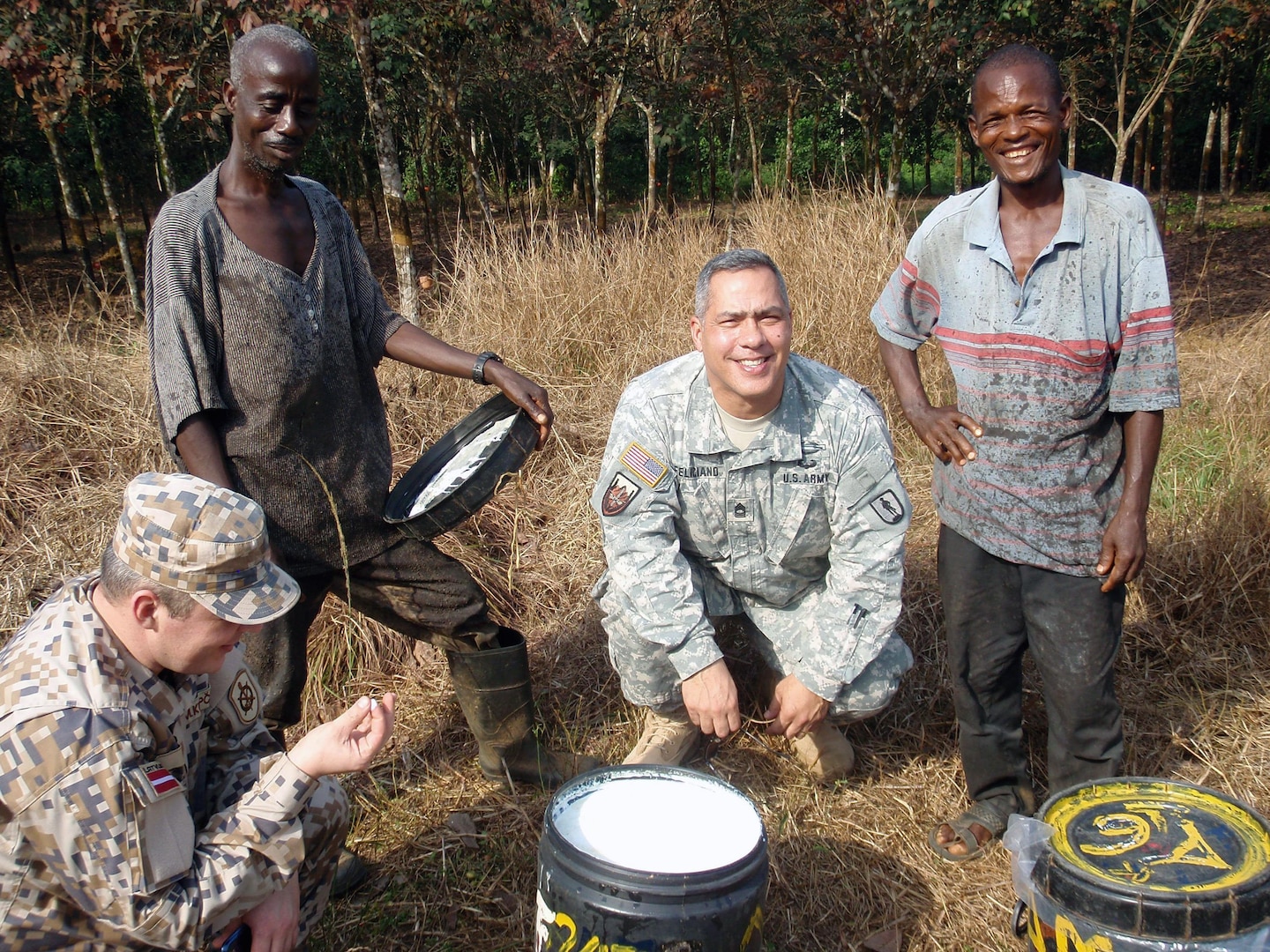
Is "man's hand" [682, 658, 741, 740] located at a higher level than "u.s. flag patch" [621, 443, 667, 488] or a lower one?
lower

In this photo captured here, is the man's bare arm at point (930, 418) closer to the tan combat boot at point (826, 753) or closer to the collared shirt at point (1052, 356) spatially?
the collared shirt at point (1052, 356)

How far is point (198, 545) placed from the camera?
1.74 metres

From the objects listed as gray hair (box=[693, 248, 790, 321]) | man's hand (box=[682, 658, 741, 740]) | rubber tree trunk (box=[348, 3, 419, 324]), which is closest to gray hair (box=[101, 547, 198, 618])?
man's hand (box=[682, 658, 741, 740])

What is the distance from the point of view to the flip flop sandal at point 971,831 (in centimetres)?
278

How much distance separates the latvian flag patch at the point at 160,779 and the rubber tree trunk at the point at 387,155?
151 inches

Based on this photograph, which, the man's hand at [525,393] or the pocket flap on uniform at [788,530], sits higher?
the man's hand at [525,393]

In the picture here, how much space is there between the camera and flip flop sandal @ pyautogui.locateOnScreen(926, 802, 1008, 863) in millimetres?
2781

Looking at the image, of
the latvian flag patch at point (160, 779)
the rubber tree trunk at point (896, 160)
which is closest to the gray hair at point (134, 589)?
the latvian flag patch at point (160, 779)

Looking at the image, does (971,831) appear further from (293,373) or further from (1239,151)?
(1239,151)

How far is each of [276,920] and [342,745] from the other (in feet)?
1.27

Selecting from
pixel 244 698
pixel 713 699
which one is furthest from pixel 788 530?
pixel 244 698

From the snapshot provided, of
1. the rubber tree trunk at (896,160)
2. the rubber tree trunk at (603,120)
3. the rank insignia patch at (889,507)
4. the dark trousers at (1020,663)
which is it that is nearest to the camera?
the dark trousers at (1020,663)

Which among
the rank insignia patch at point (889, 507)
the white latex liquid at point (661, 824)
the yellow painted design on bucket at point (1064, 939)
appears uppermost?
the rank insignia patch at point (889, 507)

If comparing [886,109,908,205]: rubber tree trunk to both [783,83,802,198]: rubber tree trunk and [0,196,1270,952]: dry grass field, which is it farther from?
[0,196,1270,952]: dry grass field
